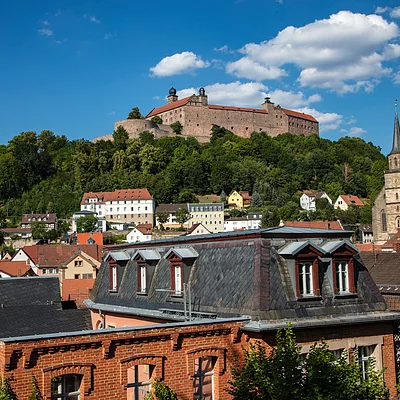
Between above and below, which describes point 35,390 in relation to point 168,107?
below

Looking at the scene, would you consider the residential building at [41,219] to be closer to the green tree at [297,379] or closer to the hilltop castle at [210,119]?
the hilltop castle at [210,119]

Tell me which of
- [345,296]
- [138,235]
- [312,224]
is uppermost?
[138,235]

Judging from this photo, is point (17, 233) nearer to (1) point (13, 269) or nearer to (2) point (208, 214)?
(2) point (208, 214)

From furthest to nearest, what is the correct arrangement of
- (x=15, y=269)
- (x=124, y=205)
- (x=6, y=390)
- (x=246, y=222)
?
1. (x=124, y=205)
2. (x=246, y=222)
3. (x=15, y=269)
4. (x=6, y=390)

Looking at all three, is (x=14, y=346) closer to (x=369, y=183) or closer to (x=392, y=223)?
(x=392, y=223)

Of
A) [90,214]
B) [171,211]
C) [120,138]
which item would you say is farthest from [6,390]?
[120,138]

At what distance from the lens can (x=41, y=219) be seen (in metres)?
120

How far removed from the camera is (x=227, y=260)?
1512 cm

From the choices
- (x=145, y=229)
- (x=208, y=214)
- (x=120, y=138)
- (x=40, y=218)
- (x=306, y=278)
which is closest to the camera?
(x=306, y=278)

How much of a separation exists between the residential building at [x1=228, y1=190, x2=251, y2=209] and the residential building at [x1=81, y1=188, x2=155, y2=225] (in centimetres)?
1945

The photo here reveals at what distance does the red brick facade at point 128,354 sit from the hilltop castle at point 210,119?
146844mm

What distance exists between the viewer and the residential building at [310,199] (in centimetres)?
13457

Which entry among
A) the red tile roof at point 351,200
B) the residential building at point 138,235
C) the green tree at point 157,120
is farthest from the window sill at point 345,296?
the green tree at point 157,120

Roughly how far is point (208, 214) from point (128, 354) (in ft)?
368
